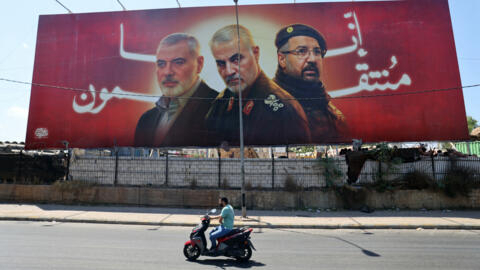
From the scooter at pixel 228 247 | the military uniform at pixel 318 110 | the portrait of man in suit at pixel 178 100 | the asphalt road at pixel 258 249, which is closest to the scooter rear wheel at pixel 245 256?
the scooter at pixel 228 247

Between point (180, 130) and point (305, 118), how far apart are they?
9.78 meters

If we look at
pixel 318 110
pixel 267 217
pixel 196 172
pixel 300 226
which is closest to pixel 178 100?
pixel 196 172

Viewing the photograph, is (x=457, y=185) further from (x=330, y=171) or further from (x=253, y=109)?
(x=253, y=109)

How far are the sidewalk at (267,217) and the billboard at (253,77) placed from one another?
29.7ft

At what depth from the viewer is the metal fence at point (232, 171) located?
14734 millimetres

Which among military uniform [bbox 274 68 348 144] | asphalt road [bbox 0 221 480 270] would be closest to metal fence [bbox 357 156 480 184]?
asphalt road [bbox 0 221 480 270]

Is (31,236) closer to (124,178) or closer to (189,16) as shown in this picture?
(124,178)

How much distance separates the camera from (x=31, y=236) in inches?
317

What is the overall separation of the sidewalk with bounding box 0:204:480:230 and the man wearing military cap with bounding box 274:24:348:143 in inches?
359

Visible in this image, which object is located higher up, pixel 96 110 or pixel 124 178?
pixel 96 110

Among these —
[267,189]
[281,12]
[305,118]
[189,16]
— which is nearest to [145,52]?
[189,16]

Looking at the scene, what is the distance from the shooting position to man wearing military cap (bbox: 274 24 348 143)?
21562 millimetres

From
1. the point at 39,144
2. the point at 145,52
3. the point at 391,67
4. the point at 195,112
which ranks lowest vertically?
the point at 39,144

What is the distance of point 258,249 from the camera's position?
7.00 metres
